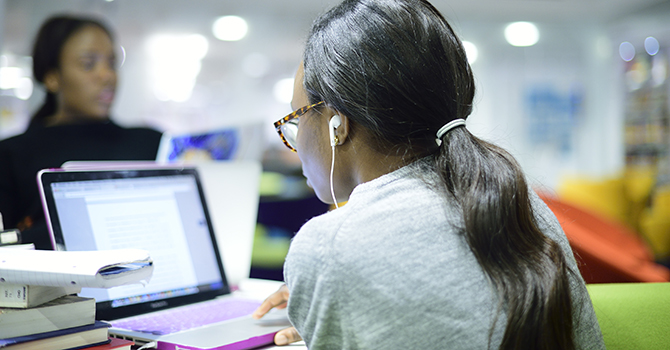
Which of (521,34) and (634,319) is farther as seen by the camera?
(521,34)

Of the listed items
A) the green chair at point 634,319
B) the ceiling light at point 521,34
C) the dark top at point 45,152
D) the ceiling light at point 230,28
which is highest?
the ceiling light at point 230,28

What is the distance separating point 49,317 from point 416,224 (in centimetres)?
51

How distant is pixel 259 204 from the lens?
138 cm

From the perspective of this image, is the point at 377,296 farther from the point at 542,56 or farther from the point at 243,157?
the point at 542,56

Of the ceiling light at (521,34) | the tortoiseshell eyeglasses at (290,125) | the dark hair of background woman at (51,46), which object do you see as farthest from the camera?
the ceiling light at (521,34)

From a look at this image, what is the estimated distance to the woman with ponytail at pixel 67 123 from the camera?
159 cm

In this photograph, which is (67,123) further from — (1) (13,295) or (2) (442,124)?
(2) (442,124)

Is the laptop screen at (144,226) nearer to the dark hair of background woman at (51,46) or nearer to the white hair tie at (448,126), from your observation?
the white hair tie at (448,126)

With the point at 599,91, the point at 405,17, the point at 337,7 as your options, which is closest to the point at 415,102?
the point at 405,17

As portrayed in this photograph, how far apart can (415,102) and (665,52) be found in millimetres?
6326

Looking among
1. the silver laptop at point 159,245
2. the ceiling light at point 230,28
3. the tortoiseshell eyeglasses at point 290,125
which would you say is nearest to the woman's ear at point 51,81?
the silver laptop at point 159,245

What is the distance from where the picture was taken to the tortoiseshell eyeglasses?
817mm

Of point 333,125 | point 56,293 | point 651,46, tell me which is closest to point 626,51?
point 651,46

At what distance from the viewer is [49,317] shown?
0.68 meters
